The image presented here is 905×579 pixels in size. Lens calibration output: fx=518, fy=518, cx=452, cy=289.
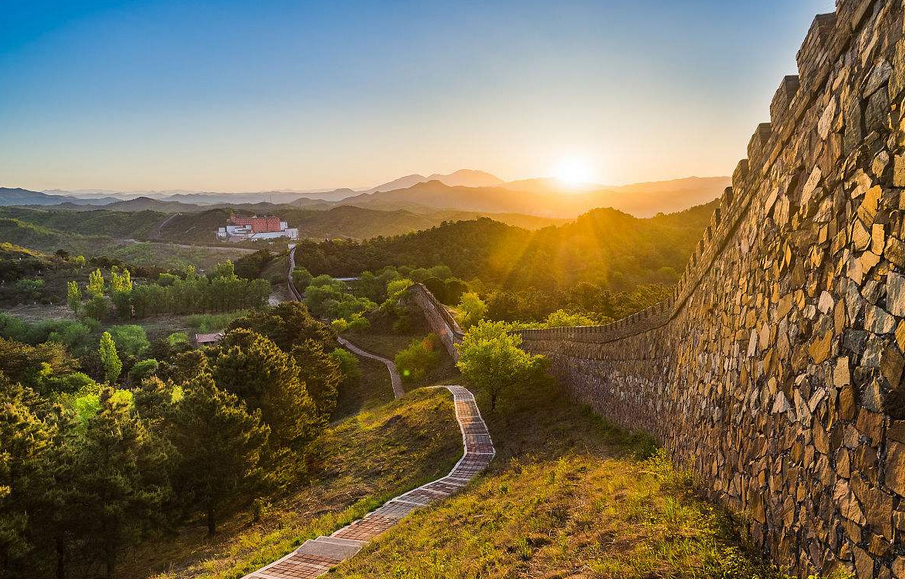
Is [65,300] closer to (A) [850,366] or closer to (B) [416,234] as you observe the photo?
(B) [416,234]

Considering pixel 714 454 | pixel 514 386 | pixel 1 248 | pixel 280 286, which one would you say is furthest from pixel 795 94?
pixel 1 248

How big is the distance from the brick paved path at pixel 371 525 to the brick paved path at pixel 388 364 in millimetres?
15296

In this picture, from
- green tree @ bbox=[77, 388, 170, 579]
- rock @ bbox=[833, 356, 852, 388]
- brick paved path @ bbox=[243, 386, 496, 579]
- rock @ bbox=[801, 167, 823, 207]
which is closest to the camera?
rock @ bbox=[833, 356, 852, 388]

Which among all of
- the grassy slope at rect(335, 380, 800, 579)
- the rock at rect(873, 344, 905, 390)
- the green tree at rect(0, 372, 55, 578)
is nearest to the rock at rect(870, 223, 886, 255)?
the rock at rect(873, 344, 905, 390)

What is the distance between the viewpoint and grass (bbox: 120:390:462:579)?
14.4 m

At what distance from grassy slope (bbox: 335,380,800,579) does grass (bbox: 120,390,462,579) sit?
341cm

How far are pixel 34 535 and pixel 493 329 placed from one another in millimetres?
17642

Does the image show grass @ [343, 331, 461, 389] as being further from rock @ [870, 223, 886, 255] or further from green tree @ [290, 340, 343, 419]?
rock @ [870, 223, 886, 255]

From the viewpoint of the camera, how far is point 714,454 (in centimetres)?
707

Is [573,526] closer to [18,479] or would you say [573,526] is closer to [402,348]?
[18,479]

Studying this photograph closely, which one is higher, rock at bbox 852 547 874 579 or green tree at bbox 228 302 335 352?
rock at bbox 852 547 874 579

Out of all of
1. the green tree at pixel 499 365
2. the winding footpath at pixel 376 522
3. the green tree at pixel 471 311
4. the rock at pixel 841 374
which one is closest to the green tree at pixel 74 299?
the green tree at pixel 471 311

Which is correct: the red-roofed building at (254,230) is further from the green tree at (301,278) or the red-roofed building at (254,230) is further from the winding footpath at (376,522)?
the winding footpath at (376,522)

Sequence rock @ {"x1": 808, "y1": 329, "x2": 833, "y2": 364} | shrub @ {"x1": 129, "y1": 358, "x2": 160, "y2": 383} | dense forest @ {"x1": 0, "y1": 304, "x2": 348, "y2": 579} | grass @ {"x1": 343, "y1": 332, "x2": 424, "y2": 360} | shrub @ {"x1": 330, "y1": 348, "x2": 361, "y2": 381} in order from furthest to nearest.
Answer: grass @ {"x1": 343, "y1": 332, "x2": 424, "y2": 360} < shrub @ {"x1": 129, "y1": 358, "x2": 160, "y2": 383} < shrub @ {"x1": 330, "y1": 348, "x2": 361, "y2": 381} < dense forest @ {"x1": 0, "y1": 304, "x2": 348, "y2": 579} < rock @ {"x1": 808, "y1": 329, "x2": 833, "y2": 364}
